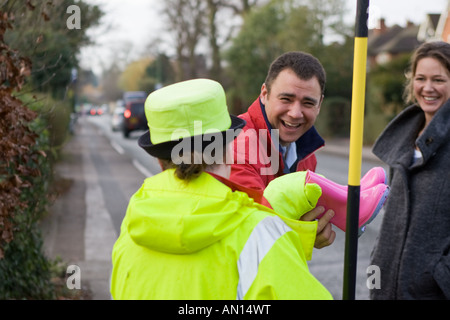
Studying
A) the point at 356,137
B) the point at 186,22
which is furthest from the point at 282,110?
the point at 186,22

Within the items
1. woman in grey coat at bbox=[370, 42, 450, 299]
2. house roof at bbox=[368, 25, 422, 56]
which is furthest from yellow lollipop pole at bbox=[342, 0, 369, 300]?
house roof at bbox=[368, 25, 422, 56]

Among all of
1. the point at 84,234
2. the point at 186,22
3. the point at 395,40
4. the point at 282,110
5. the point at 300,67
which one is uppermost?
the point at 395,40

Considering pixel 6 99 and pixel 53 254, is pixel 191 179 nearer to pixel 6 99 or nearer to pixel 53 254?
pixel 6 99

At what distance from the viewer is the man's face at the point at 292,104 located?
2490 millimetres

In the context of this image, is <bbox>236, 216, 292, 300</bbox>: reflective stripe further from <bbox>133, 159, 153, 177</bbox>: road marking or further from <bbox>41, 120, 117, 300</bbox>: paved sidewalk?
<bbox>133, 159, 153, 177</bbox>: road marking

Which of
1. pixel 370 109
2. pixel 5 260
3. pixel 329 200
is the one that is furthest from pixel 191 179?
pixel 370 109

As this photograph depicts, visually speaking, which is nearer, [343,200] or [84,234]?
[343,200]

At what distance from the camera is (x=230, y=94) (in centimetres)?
3142

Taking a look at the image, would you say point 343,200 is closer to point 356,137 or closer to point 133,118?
point 356,137

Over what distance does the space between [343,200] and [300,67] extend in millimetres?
653

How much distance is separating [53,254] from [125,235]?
544 cm

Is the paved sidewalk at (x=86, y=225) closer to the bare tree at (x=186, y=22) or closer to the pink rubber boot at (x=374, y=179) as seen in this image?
the pink rubber boot at (x=374, y=179)

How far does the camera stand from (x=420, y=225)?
2797 mm

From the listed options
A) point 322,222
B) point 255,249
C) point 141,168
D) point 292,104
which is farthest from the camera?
point 141,168
